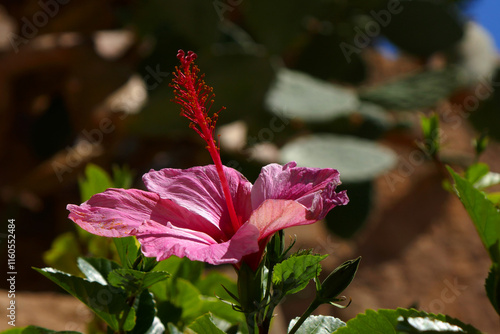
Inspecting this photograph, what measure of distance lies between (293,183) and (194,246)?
0.10m

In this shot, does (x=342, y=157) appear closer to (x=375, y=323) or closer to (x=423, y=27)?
(x=423, y=27)

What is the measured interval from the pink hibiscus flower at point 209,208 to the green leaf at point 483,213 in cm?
8

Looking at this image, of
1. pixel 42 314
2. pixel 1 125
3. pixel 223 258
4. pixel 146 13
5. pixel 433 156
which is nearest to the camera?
pixel 223 258

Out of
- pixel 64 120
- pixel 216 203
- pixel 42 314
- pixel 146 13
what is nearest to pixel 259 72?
pixel 146 13

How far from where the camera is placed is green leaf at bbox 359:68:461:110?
2135 mm

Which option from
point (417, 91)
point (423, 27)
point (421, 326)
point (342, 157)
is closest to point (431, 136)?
point (421, 326)

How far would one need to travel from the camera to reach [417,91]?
7.22 feet

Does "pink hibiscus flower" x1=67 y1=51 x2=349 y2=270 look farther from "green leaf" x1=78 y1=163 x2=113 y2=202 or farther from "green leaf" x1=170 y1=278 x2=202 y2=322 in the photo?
"green leaf" x1=78 y1=163 x2=113 y2=202

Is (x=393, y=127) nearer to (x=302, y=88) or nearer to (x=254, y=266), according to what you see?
(x=302, y=88)

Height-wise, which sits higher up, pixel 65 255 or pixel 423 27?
pixel 65 255

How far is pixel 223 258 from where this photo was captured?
357 millimetres

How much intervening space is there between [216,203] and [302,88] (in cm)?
161

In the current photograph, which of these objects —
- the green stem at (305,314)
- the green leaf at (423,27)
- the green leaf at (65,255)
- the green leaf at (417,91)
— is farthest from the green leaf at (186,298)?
the green leaf at (423,27)

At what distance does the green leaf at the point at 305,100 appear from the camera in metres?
1.88
